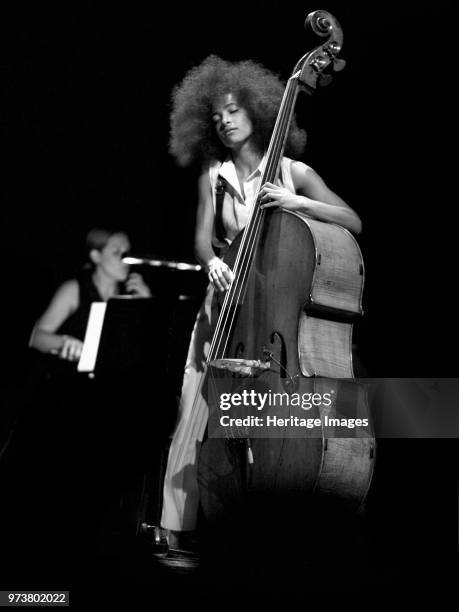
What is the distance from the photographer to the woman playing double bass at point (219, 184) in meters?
2.42

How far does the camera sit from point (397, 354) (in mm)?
2936

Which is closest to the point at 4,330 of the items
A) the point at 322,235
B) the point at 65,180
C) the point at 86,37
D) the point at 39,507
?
the point at 65,180

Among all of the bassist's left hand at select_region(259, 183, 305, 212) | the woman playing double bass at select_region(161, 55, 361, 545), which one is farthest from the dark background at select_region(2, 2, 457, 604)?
the bassist's left hand at select_region(259, 183, 305, 212)

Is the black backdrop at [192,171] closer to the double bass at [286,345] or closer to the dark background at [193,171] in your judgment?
the dark background at [193,171]

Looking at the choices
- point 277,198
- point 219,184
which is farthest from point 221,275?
point 219,184

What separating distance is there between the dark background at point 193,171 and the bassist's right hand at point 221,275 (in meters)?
0.56

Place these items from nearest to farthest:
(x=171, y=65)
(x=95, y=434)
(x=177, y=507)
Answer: (x=177, y=507)
(x=95, y=434)
(x=171, y=65)

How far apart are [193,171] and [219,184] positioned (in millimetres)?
1462

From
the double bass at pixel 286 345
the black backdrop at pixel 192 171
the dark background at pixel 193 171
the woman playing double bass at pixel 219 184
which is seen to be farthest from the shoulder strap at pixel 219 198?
the black backdrop at pixel 192 171

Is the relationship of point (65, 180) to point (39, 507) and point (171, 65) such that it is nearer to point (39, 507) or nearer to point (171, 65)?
point (171, 65)

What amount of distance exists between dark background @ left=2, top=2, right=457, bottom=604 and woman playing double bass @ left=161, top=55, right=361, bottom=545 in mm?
414

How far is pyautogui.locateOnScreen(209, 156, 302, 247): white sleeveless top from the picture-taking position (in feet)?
8.29

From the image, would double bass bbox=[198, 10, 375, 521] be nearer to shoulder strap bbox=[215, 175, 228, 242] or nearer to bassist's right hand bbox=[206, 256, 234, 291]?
bassist's right hand bbox=[206, 256, 234, 291]

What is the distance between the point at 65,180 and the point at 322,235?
252 centimetres
